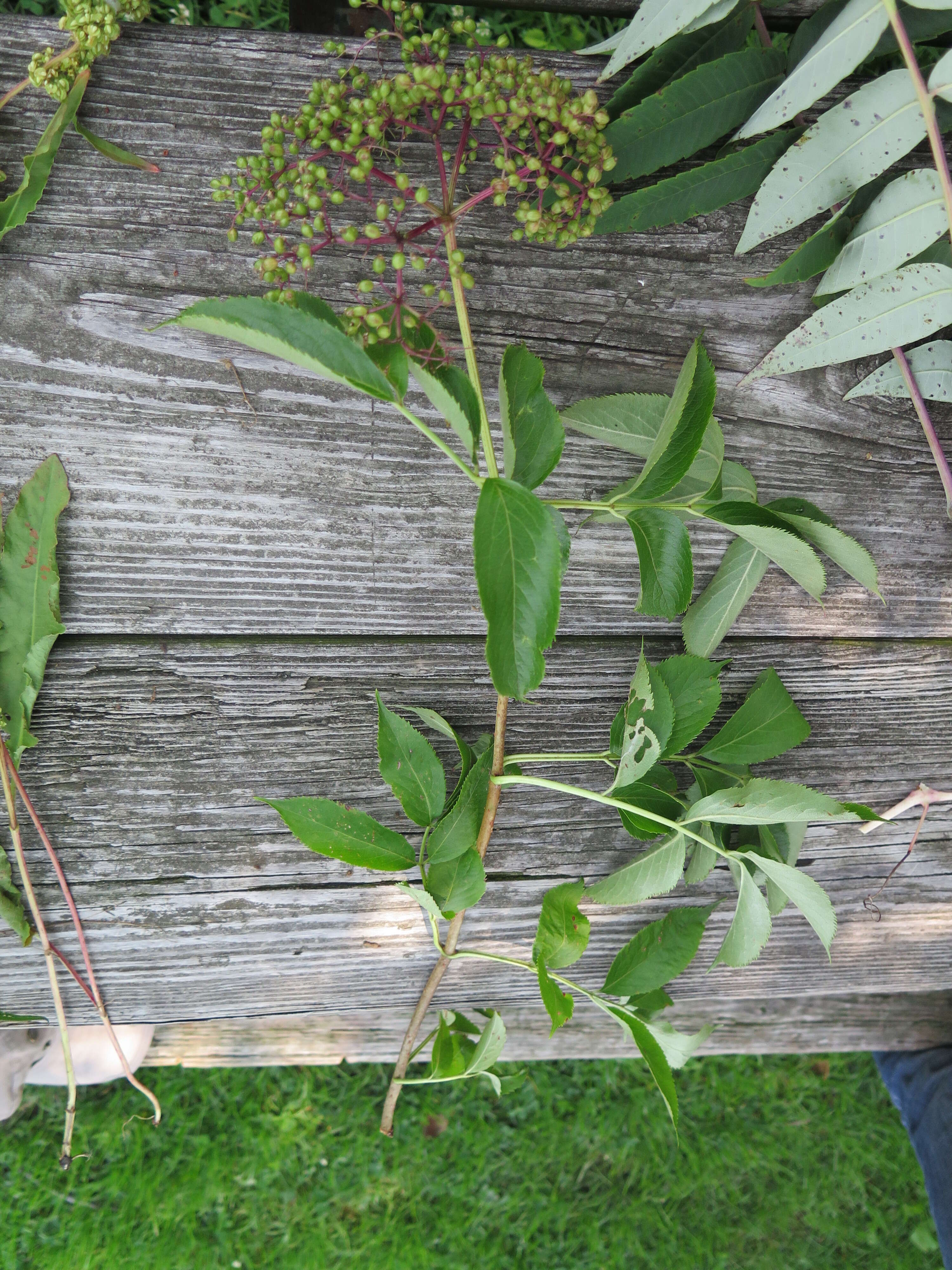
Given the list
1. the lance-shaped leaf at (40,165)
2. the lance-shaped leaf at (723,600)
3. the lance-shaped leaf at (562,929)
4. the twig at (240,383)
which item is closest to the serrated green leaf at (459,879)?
the lance-shaped leaf at (562,929)

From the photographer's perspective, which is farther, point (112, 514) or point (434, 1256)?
point (434, 1256)

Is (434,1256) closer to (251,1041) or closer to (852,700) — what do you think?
(251,1041)

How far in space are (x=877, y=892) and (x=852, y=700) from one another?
37 centimetres

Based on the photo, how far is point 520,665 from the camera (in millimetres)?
782

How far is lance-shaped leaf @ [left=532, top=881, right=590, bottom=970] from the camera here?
111 centimetres

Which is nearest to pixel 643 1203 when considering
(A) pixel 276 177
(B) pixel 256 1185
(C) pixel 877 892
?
(B) pixel 256 1185

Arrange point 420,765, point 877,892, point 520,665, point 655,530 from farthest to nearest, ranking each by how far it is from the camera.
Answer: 1. point 877,892
2. point 420,765
3. point 655,530
4. point 520,665

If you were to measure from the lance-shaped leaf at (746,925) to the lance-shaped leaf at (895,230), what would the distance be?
0.77 metres

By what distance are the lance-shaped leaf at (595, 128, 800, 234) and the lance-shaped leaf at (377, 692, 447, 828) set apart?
67cm

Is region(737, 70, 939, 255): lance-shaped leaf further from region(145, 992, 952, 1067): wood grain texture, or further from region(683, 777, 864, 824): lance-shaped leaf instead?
region(145, 992, 952, 1067): wood grain texture

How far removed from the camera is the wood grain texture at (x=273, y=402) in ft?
3.34

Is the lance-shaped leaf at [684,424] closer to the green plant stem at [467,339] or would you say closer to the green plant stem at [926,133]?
the green plant stem at [467,339]

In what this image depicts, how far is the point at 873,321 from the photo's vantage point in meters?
1.00

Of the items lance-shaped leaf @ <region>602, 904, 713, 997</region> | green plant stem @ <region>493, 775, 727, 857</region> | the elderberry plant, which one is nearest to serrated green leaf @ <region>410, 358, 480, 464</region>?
the elderberry plant
